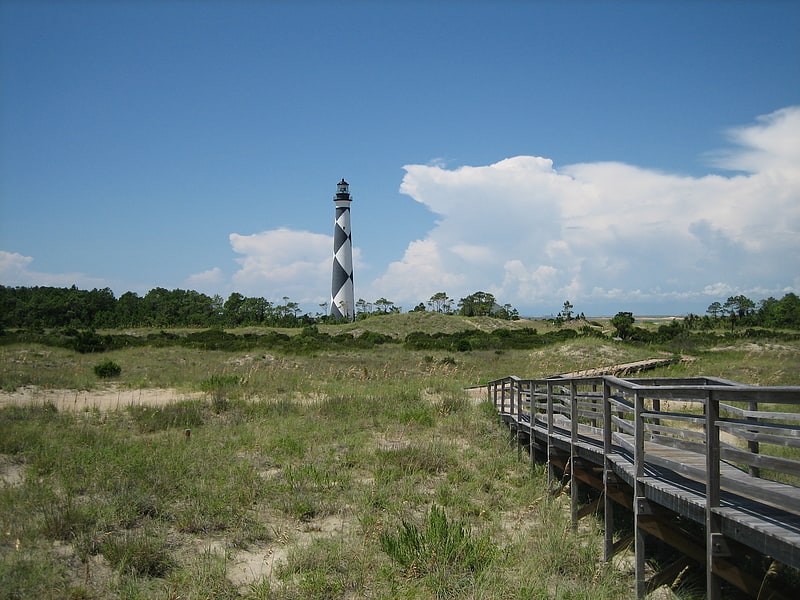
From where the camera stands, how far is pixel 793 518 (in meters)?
5.39

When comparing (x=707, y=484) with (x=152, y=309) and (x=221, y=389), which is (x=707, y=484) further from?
(x=152, y=309)

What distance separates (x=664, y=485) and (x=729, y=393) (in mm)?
1704

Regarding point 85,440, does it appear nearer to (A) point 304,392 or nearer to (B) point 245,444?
(B) point 245,444

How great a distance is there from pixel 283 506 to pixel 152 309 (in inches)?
3524

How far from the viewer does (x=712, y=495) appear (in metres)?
5.54

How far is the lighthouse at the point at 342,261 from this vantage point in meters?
84.1

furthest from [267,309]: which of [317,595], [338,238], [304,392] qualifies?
[317,595]

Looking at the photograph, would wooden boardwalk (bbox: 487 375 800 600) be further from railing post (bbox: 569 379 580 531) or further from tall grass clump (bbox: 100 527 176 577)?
tall grass clump (bbox: 100 527 176 577)

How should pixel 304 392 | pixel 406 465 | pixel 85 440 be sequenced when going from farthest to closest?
pixel 304 392, pixel 85 440, pixel 406 465

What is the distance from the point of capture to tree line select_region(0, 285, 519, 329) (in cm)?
7569

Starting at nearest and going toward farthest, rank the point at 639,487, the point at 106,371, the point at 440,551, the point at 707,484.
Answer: the point at 707,484 → the point at 639,487 → the point at 440,551 → the point at 106,371

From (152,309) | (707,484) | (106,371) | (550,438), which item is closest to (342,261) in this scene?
(152,309)

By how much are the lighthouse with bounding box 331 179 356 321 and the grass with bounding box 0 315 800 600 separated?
213 feet

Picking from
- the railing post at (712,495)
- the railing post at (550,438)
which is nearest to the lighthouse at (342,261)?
the railing post at (550,438)
